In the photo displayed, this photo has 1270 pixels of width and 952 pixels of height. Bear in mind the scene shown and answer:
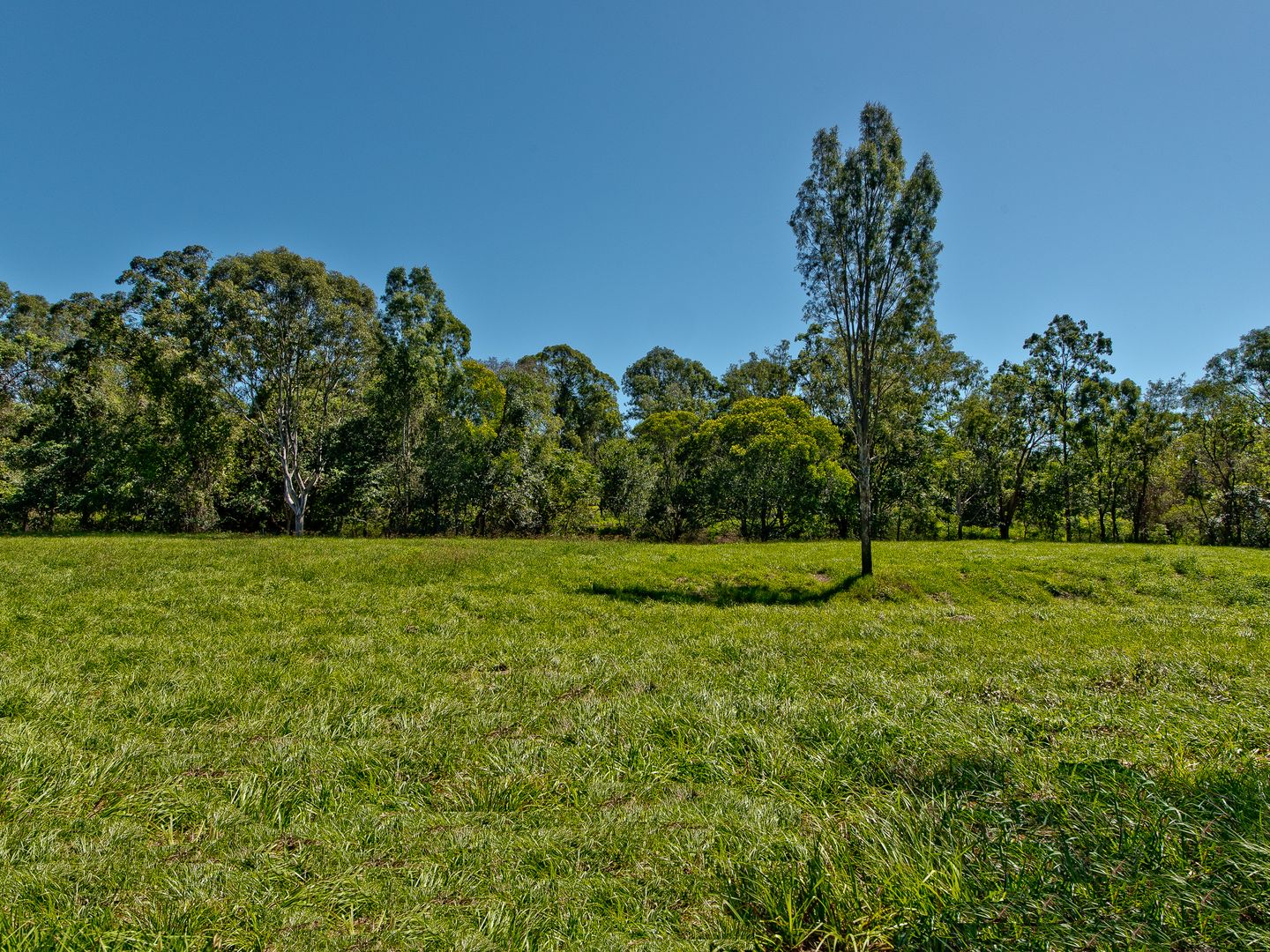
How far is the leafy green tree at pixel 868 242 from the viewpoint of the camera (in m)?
14.1

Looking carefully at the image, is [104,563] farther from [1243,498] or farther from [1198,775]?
[1243,498]

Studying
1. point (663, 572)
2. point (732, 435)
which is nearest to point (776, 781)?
point (663, 572)

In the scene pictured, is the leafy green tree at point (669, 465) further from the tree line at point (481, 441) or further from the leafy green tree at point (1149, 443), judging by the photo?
the leafy green tree at point (1149, 443)

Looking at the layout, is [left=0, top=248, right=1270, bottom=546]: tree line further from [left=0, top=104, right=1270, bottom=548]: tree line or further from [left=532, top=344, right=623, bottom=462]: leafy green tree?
[left=532, top=344, right=623, bottom=462]: leafy green tree

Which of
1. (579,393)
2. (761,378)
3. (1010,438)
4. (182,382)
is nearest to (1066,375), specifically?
(1010,438)

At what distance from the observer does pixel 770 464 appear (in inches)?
1160

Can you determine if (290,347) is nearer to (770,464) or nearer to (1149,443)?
(770,464)

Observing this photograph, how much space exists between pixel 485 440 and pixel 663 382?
32720mm

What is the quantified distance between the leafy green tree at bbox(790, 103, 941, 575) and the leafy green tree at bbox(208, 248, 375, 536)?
25172 mm

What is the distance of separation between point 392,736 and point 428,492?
94.6 ft

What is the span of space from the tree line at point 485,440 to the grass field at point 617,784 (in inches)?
818

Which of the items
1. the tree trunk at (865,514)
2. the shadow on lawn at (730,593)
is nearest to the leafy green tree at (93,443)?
the shadow on lawn at (730,593)

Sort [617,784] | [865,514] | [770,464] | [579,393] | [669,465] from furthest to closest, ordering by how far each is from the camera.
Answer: [579,393] → [669,465] → [770,464] → [865,514] → [617,784]

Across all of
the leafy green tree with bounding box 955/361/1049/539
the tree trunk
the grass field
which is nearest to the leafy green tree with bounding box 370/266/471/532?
the grass field
